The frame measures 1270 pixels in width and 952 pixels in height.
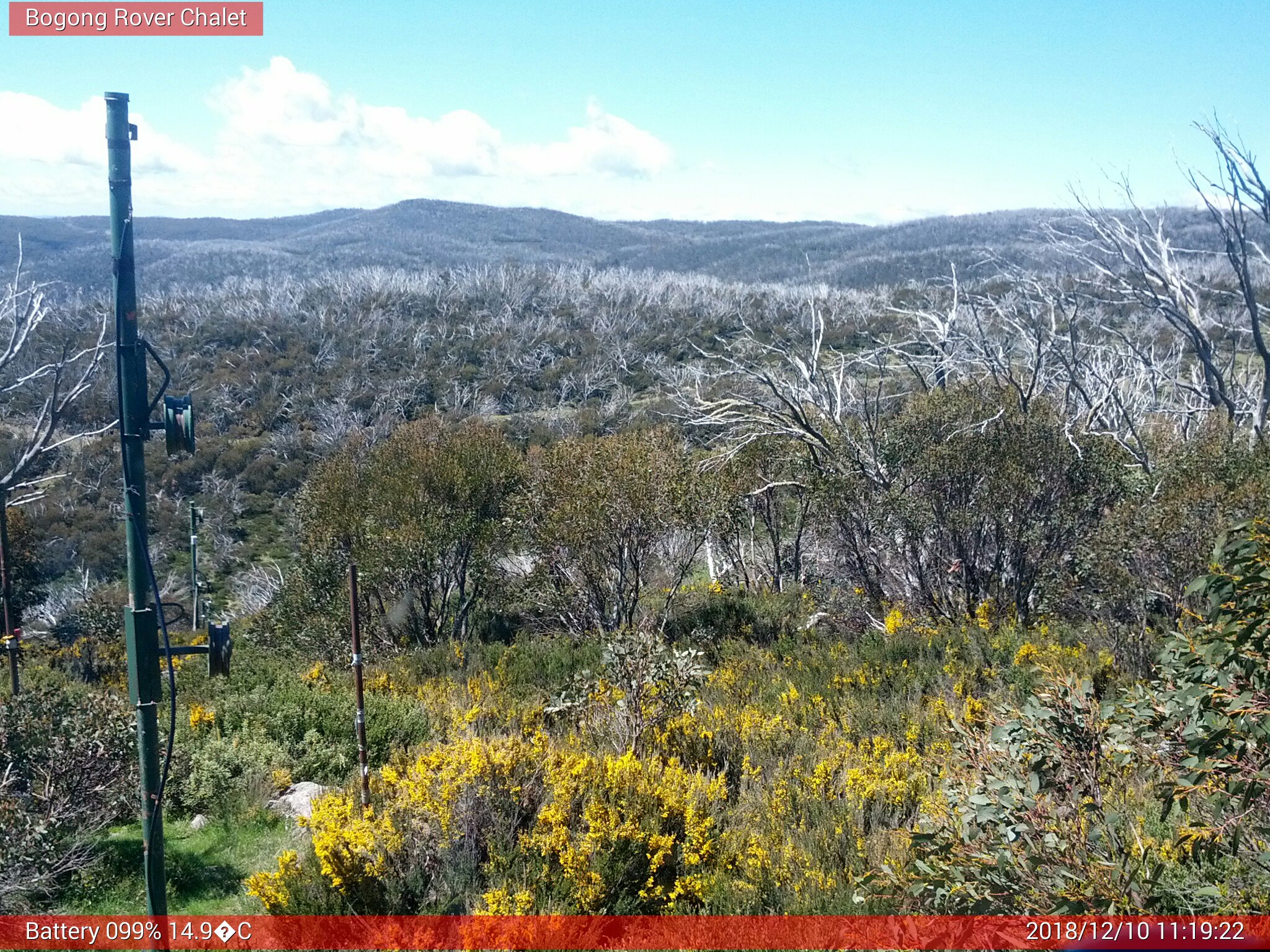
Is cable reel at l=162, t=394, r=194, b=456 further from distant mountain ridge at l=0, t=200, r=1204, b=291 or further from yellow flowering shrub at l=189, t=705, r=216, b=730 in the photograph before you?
distant mountain ridge at l=0, t=200, r=1204, b=291

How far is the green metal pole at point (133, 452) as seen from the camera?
322cm

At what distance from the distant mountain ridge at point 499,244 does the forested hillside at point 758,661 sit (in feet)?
132

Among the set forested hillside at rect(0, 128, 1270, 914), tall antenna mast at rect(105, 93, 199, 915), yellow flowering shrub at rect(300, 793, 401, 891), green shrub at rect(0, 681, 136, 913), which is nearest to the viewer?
tall antenna mast at rect(105, 93, 199, 915)

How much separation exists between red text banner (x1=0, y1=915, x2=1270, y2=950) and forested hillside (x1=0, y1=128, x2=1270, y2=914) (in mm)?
118

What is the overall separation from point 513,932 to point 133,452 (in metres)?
2.58

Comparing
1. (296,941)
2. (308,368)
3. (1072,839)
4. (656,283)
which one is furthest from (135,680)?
(656,283)

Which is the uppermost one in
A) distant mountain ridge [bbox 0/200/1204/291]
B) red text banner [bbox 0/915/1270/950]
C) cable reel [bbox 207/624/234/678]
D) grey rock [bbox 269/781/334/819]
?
distant mountain ridge [bbox 0/200/1204/291]

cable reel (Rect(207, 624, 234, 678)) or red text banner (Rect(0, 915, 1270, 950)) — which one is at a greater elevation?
cable reel (Rect(207, 624, 234, 678))

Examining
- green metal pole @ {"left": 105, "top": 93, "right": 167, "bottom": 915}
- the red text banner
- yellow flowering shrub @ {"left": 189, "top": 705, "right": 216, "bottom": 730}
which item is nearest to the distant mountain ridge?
yellow flowering shrub @ {"left": 189, "top": 705, "right": 216, "bottom": 730}

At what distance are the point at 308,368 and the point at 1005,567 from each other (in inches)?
1424

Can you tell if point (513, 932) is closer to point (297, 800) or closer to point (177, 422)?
point (177, 422)

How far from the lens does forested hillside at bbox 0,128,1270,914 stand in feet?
11.6

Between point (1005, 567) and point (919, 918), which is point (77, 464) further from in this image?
point (919, 918)

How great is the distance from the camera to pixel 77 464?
30.1m
